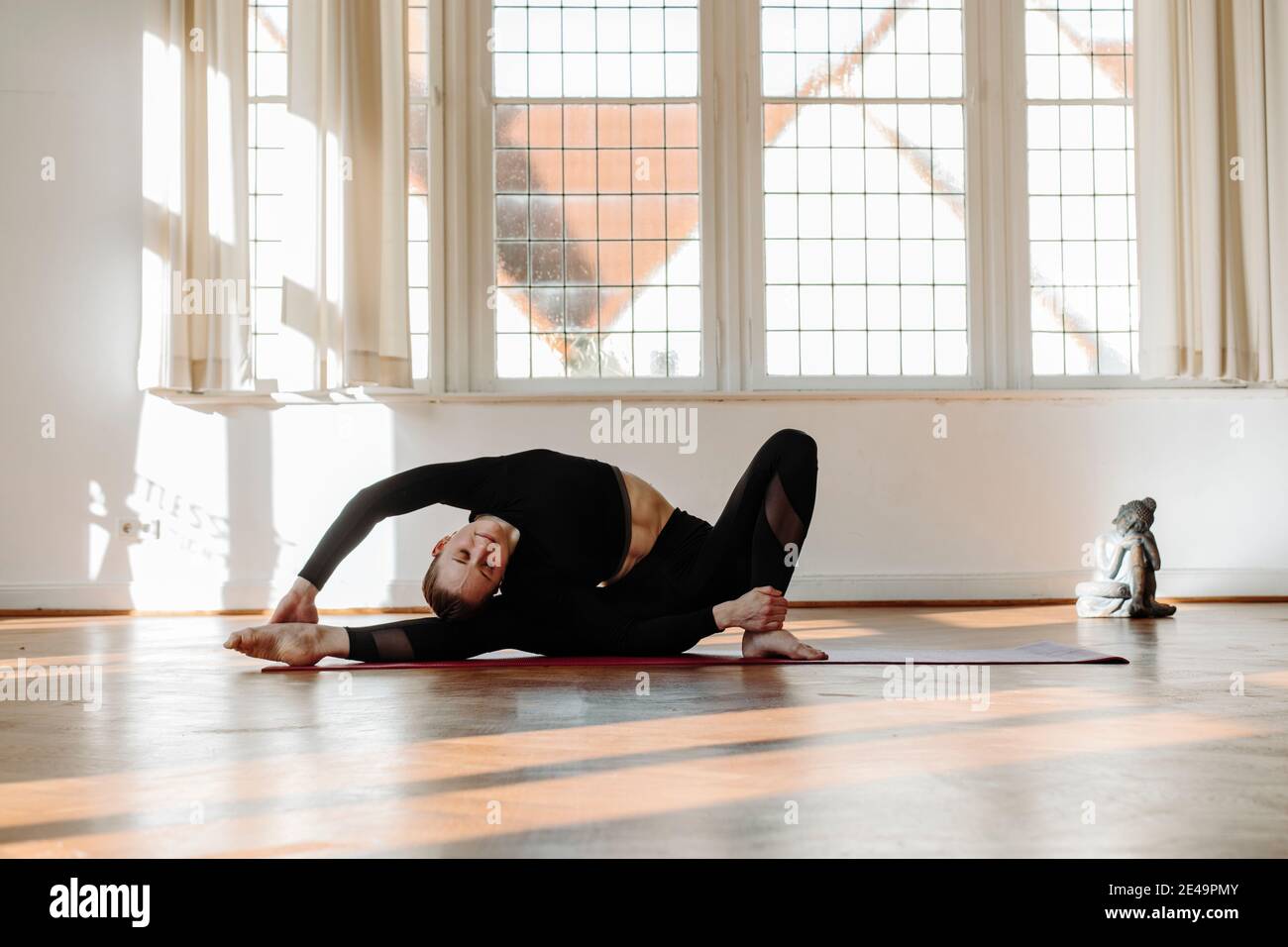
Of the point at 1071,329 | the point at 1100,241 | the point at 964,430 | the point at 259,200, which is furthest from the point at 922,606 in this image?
the point at 259,200

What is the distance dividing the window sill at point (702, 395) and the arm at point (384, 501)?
2627 mm

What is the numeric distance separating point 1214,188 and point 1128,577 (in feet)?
6.74

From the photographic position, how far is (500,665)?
2916 mm

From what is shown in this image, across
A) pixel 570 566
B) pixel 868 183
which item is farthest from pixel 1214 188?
pixel 570 566

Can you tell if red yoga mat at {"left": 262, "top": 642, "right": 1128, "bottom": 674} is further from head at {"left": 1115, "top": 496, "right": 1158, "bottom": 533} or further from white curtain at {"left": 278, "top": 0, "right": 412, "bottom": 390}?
white curtain at {"left": 278, "top": 0, "right": 412, "bottom": 390}

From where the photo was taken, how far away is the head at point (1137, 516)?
15.5ft

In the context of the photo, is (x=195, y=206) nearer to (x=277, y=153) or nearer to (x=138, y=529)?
(x=277, y=153)

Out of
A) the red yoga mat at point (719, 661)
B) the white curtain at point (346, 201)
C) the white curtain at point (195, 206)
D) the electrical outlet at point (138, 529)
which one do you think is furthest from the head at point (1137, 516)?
the electrical outlet at point (138, 529)

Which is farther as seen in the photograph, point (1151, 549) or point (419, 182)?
point (419, 182)

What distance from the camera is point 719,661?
9.67 ft

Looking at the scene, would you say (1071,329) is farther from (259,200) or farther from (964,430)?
(259,200)

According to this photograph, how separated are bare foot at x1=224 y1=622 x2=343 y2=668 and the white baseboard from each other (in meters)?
2.39

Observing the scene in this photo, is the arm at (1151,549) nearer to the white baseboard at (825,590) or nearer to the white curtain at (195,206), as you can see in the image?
the white baseboard at (825,590)

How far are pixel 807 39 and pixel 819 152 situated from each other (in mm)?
568
